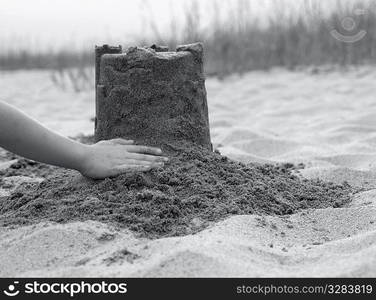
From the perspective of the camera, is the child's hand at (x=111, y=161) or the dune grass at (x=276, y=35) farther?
the dune grass at (x=276, y=35)

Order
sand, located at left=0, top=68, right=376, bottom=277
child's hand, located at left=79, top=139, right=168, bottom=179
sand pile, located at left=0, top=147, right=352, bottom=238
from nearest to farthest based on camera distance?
sand, located at left=0, top=68, right=376, bottom=277 → sand pile, located at left=0, top=147, right=352, bottom=238 → child's hand, located at left=79, top=139, right=168, bottom=179

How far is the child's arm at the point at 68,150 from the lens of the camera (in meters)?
2.06

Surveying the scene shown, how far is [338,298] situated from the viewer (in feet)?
4.95

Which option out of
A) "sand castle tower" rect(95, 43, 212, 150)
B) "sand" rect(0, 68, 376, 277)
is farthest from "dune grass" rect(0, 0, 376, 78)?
"sand castle tower" rect(95, 43, 212, 150)

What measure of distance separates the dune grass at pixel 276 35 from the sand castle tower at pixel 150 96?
12.7 feet

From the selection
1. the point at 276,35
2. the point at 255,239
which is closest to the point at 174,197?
the point at 255,239

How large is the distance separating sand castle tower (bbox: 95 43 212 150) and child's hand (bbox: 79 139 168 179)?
12cm

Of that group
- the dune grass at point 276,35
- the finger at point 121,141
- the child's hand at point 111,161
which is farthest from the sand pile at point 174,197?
the dune grass at point 276,35

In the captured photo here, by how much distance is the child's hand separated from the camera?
2.16 m

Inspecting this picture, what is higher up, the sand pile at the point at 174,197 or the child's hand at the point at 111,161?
the child's hand at the point at 111,161

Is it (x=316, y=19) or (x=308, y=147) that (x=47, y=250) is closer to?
(x=308, y=147)

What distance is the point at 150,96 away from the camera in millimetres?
2309

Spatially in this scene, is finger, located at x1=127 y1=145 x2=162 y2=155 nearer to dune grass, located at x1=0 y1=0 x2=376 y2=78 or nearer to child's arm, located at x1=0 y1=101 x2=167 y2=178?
child's arm, located at x1=0 y1=101 x2=167 y2=178

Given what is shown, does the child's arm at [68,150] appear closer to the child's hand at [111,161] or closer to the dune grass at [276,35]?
the child's hand at [111,161]
